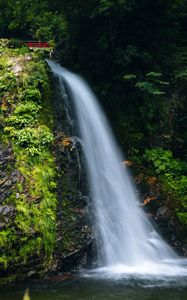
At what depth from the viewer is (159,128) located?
39.7ft

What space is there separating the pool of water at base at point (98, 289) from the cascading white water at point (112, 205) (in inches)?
29.8

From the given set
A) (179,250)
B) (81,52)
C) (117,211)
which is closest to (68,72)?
(81,52)

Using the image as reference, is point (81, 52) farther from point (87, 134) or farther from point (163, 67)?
point (87, 134)

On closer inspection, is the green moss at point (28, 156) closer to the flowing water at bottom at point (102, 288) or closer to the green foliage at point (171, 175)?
the flowing water at bottom at point (102, 288)

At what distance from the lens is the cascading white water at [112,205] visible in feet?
28.3

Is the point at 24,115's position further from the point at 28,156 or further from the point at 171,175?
the point at 171,175

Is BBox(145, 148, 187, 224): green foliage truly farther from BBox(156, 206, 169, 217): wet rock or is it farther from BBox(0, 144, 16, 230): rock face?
BBox(0, 144, 16, 230): rock face

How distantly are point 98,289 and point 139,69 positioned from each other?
731 centimetres

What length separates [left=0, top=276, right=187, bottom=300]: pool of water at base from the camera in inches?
262

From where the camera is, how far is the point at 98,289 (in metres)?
6.97

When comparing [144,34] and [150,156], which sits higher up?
[144,34]

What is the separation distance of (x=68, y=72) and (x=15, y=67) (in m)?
2.79

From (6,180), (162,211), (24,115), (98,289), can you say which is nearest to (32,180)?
(6,180)

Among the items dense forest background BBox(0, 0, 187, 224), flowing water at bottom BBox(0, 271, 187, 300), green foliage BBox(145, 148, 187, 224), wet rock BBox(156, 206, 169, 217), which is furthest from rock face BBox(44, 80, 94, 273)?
green foliage BBox(145, 148, 187, 224)
